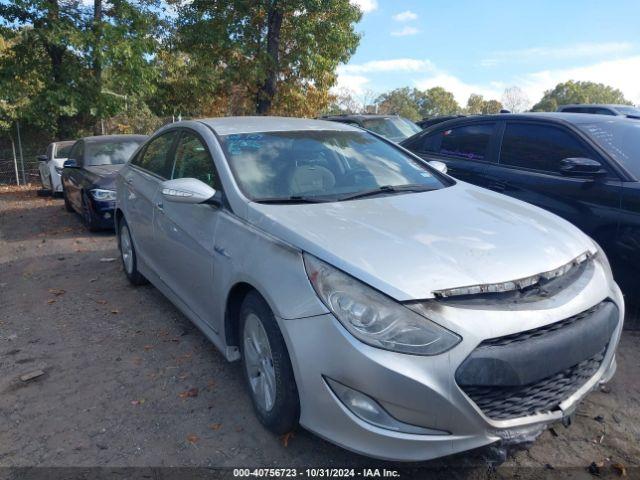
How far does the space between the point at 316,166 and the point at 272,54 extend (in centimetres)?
1525

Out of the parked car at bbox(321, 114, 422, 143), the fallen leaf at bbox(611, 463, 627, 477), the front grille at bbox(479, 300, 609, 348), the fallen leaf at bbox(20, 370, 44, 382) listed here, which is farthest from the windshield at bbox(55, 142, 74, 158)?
the fallen leaf at bbox(611, 463, 627, 477)

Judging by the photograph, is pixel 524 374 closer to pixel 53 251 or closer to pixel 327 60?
pixel 53 251

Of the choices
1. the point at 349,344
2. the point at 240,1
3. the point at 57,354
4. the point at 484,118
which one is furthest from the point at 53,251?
the point at 240,1

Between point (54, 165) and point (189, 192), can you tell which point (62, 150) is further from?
point (189, 192)

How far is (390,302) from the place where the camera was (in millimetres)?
2219

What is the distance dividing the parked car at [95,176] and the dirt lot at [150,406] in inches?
112

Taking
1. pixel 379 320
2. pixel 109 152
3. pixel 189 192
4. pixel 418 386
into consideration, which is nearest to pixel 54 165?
pixel 109 152

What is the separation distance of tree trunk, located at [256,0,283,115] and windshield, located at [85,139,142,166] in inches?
353

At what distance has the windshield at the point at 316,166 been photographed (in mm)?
3309

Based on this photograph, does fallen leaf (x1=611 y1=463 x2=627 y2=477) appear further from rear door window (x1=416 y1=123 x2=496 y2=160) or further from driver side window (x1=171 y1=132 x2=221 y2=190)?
rear door window (x1=416 y1=123 x2=496 y2=160)

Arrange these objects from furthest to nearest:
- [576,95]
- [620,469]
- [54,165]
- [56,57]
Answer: [576,95], [56,57], [54,165], [620,469]

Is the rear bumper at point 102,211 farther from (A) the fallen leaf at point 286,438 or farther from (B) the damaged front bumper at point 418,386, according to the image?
(B) the damaged front bumper at point 418,386

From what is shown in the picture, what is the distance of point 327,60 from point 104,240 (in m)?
12.0

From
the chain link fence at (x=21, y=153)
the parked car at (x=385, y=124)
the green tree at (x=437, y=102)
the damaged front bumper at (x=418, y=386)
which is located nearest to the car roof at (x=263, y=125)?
the damaged front bumper at (x=418, y=386)
